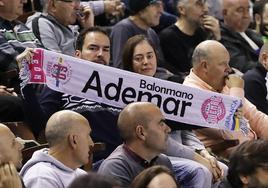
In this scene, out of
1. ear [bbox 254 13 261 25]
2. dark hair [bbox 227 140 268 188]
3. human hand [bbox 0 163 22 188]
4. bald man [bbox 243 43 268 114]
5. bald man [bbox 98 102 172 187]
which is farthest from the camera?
ear [bbox 254 13 261 25]

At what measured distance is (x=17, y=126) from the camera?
6.88 m

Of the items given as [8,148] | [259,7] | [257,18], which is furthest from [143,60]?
[257,18]

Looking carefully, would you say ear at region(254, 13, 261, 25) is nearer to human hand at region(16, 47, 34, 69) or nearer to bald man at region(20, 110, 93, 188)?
human hand at region(16, 47, 34, 69)

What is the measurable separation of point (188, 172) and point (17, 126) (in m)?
1.32

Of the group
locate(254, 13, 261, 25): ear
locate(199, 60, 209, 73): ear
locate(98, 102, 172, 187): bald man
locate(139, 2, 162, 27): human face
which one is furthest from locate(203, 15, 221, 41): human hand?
locate(98, 102, 172, 187): bald man

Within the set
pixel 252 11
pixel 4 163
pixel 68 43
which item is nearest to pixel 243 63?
pixel 252 11

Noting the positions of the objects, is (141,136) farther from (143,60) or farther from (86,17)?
(86,17)

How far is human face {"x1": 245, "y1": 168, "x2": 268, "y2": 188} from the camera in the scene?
584cm

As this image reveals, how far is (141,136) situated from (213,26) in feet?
12.5

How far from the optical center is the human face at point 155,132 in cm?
638

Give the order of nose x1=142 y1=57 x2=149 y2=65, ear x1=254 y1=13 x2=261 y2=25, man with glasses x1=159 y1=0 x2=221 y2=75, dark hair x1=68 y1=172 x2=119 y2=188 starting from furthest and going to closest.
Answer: ear x1=254 y1=13 x2=261 y2=25 → man with glasses x1=159 y1=0 x2=221 y2=75 → nose x1=142 y1=57 x2=149 y2=65 → dark hair x1=68 y1=172 x2=119 y2=188

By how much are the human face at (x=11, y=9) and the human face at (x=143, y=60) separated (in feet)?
3.56

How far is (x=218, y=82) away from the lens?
784cm

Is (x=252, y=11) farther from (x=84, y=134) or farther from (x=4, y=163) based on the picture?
(x=4, y=163)
